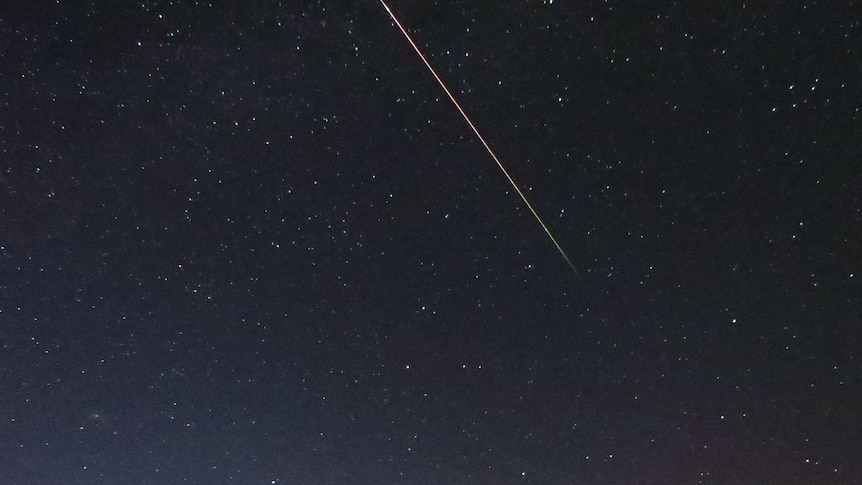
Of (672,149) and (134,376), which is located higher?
(134,376)

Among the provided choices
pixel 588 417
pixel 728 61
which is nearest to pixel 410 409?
pixel 588 417

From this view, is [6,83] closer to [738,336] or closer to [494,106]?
[494,106]

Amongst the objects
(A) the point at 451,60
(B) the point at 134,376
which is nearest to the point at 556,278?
(A) the point at 451,60

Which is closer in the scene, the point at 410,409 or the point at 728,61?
the point at 728,61

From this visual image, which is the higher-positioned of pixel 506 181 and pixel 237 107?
pixel 237 107

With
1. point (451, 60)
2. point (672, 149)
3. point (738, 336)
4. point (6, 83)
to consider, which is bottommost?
point (738, 336)

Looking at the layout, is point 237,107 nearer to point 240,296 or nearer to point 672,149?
point 240,296
